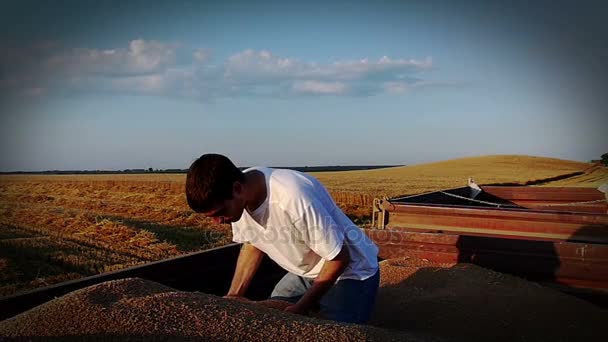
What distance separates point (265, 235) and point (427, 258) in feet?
6.54

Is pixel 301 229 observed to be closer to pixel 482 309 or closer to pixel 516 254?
pixel 482 309

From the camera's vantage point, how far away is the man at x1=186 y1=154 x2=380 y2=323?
7.59 ft

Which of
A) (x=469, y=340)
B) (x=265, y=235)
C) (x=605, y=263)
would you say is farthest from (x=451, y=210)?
(x=265, y=235)

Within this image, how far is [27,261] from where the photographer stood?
732cm

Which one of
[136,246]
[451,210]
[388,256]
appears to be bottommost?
[136,246]

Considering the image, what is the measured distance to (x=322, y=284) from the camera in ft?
8.21

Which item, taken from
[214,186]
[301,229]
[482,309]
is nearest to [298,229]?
[301,229]

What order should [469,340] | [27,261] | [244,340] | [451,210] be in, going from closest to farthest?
[244,340] < [469,340] < [451,210] < [27,261]

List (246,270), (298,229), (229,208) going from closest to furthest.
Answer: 1. (229,208)
2. (298,229)
3. (246,270)

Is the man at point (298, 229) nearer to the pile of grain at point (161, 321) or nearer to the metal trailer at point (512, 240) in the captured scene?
the pile of grain at point (161, 321)

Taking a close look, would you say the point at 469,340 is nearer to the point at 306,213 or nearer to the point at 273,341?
the point at 306,213

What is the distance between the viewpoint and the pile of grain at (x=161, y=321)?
6.21ft

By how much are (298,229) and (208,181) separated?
52cm

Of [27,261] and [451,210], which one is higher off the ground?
[451,210]
